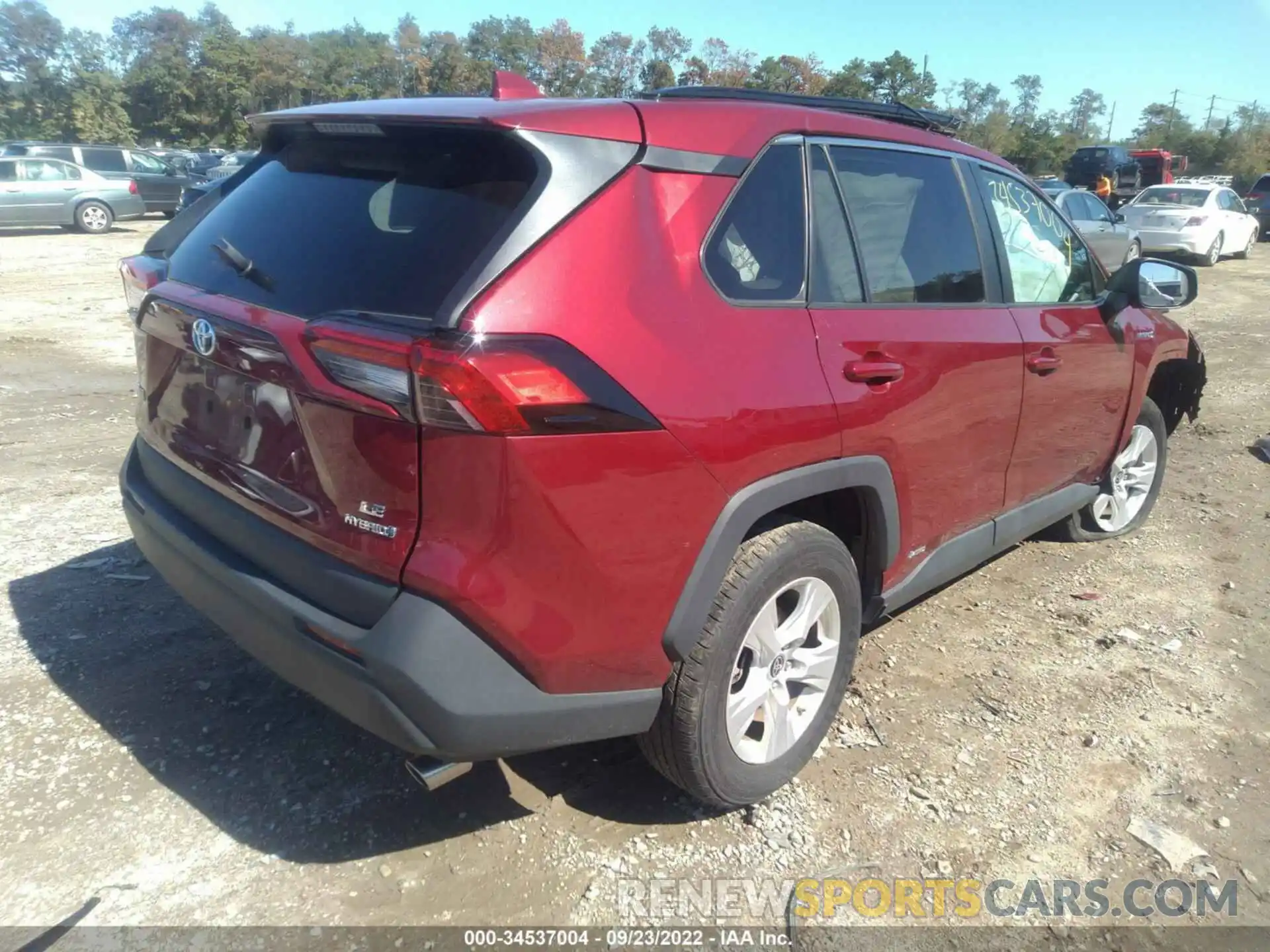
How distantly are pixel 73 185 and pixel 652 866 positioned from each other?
21.1 meters

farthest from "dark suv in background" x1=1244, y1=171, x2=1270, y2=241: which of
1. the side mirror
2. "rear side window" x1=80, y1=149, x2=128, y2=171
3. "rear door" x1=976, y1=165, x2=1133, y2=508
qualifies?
"rear side window" x1=80, y1=149, x2=128, y2=171

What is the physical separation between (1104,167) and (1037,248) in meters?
28.3

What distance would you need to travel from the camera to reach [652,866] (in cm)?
249

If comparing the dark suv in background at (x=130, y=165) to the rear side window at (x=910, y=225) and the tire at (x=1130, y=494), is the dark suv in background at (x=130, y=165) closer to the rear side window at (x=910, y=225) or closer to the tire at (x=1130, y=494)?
the tire at (x=1130, y=494)

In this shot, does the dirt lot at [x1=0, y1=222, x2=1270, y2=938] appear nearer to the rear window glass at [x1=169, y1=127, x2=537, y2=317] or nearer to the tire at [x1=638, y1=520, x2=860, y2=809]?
the tire at [x1=638, y1=520, x2=860, y2=809]

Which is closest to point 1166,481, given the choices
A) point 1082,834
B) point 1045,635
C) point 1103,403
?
point 1103,403

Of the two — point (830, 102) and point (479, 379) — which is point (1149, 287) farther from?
point (479, 379)

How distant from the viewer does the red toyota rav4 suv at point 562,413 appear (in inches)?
76.8

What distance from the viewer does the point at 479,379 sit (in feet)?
6.10

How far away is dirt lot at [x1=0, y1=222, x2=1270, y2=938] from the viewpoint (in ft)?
7.91

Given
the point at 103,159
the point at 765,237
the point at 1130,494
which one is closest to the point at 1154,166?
the point at 103,159

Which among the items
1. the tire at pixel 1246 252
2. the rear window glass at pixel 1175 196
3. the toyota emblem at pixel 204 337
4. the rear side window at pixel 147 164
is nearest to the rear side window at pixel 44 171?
the rear side window at pixel 147 164

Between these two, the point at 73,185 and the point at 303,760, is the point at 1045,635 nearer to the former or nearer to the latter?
the point at 303,760

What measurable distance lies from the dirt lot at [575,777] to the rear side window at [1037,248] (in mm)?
1361
